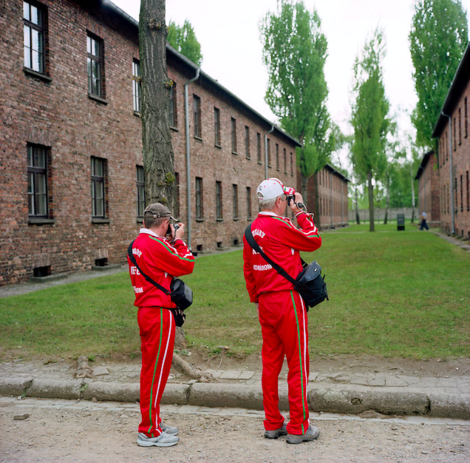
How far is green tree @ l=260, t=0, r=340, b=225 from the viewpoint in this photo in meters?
38.1

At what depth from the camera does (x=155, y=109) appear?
678 centimetres

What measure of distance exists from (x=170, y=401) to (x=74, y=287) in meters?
7.60

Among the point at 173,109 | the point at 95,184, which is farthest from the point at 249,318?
the point at 173,109

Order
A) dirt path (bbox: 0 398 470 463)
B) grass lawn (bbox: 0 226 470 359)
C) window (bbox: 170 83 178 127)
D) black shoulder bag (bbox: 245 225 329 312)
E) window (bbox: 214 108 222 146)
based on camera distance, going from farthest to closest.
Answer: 1. window (bbox: 214 108 222 146)
2. window (bbox: 170 83 178 127)
3. grass lawn (bbox: 0 226 470 359)
4. black shoulder bag (bbox: 245 225 329 312)
5. dirt path (bbox: 0 398 470 463)

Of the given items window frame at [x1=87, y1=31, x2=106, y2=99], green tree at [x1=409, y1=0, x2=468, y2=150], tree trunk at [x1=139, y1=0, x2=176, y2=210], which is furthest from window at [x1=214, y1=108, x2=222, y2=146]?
tree trunk at [x1=139, y1=0, x2=176, y2=210]

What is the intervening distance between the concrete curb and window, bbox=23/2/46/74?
1049 centimetres

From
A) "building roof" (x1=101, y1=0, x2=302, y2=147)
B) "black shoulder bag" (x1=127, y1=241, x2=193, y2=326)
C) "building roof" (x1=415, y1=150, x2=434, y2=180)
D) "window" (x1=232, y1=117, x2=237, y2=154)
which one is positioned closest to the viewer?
"black shoulder bag" (x1=127, y1=241, x2=193, y2=326)

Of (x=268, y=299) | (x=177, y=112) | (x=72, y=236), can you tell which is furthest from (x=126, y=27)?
(x=268, y=299)

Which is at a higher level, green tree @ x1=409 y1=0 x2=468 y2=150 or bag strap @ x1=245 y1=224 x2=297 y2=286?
green tree @ x1=409 y1=0 x2=468 y2=150

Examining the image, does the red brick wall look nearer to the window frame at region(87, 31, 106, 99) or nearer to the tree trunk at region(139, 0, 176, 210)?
the window frame at region(87, 31, 106, 99)

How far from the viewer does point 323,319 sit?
805cm

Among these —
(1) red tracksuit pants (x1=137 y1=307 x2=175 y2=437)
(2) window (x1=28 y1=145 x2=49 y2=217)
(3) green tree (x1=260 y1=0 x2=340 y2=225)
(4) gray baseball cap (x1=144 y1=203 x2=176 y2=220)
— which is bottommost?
(1) red tracksuit pants (x1=137 y1=307 x2=175 y2=437)

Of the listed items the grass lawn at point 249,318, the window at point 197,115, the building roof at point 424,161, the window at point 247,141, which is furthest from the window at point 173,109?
the building roof at point 424,161

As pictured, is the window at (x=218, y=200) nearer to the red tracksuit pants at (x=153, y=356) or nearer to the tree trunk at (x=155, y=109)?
the tree trunk at (x=155, y=109)
